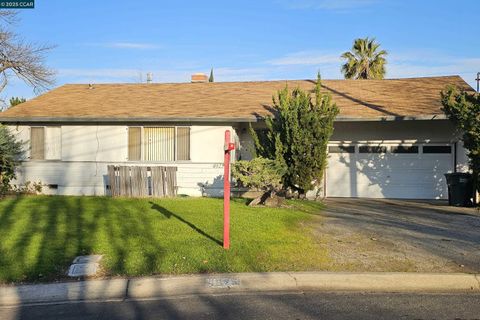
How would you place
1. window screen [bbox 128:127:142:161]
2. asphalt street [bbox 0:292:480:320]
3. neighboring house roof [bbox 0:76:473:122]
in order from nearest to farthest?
asphalt street [bbox 0:292:480:320] → neighboring house roof [bbox 0:76:473:122] → window screen [bbox 128:127:142:161]

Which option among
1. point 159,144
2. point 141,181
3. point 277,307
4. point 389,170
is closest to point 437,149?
point 389,170

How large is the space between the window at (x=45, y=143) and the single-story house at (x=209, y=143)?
0.12ft

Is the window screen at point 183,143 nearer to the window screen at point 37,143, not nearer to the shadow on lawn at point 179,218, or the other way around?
the shadow on lawn at point 179,218

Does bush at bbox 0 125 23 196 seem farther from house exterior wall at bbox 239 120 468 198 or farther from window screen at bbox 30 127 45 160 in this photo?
house exterior wall at bbox 239 120 468 198

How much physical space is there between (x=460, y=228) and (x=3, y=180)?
48.0 ft

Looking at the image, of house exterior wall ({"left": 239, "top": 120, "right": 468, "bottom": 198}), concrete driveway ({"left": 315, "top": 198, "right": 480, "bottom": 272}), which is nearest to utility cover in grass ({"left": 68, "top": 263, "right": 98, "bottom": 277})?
concrete driveway ({"left": 315, "top": 198, "right": 480, "bottom": 272})

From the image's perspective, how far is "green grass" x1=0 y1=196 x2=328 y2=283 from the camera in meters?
7.69

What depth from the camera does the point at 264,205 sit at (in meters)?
14.2

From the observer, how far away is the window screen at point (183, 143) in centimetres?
1783

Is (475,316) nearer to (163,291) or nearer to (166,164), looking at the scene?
(163,291)

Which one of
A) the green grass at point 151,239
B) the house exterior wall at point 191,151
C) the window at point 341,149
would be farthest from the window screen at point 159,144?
the window at point 341,149

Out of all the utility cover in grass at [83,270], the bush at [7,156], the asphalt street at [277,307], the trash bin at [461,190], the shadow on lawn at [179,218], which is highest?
the bush at [7,156]

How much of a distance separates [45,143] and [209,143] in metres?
6.02

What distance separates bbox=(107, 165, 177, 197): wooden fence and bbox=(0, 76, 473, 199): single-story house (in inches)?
47.3
